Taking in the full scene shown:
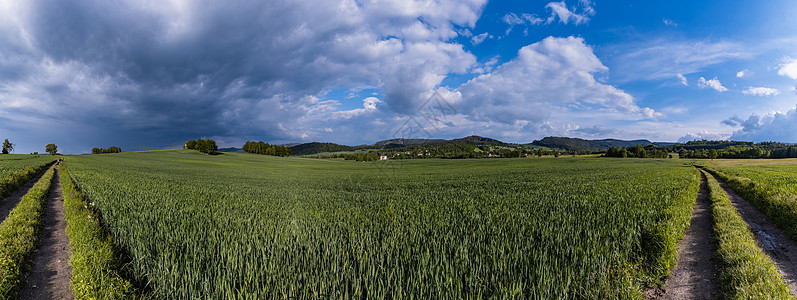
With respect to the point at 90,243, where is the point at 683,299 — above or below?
below

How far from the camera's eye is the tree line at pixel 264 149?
125188 mm

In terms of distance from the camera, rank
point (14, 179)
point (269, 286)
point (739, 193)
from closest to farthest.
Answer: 1. point (269, 286)
2. point (739, 193)
3. point (14, 179)

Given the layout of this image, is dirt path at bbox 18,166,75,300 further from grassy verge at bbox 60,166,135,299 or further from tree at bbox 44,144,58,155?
tree at bbox 44,144,58,155

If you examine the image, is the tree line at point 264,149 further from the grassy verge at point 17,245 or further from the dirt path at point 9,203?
the grassy verge at point 17,245

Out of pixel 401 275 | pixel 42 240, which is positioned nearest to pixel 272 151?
pixel 42 240

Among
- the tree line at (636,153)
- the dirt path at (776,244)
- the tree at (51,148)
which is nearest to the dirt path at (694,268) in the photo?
the dirt path at (776,244)

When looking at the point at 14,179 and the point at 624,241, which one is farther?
the point at 14,179

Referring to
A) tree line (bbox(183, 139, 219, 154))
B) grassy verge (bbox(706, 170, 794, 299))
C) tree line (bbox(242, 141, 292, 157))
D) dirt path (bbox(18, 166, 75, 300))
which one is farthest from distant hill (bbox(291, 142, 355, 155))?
grassy verge (bbox(706, 170, 794, 299))

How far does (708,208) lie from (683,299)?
1097 centimetres

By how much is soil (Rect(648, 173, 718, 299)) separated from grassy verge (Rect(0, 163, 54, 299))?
1205cm

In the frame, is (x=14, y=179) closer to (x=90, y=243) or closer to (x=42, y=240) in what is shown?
(x=42, y=240)

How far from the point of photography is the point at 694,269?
19.9 ft

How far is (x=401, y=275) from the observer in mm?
4395

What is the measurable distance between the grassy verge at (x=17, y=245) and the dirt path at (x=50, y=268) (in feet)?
0.61
